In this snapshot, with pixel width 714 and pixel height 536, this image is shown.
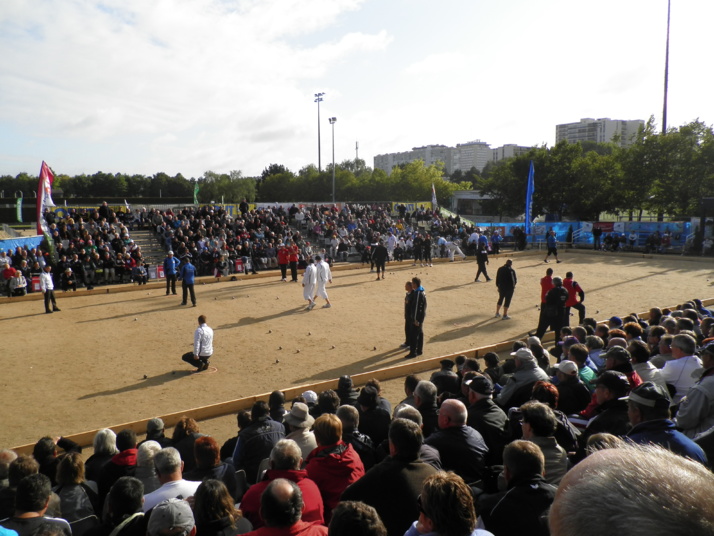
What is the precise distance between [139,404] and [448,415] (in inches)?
242

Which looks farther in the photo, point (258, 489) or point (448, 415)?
point (448, 415)

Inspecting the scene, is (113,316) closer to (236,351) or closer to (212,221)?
(236,351)

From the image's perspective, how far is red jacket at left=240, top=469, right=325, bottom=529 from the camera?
3316 millimetres

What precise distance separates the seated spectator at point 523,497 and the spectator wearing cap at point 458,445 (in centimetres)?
96

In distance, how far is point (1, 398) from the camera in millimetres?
8562

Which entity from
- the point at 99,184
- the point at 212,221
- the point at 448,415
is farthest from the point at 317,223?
the point at 99,184

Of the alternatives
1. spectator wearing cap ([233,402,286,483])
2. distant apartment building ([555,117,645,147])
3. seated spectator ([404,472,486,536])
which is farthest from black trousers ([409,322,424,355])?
distant apartment building ([555,117,645,147])

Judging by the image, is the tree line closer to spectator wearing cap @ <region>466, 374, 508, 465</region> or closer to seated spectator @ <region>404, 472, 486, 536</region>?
spectator wearing cap @ <region>466, 374, 508, 465</region>

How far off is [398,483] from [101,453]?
3233mm

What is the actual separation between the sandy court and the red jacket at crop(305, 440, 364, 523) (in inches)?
144

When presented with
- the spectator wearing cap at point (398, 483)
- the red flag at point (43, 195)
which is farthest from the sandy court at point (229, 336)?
the spectator wearing cap at point (398, 483)

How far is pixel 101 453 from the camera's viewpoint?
15.7ft

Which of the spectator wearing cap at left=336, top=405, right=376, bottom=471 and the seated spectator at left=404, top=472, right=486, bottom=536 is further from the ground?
the seated spectator at left=404, top=472, right=486, bottom=536

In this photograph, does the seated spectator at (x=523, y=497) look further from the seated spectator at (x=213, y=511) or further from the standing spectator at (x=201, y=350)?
the standing spectator at (x=201, y=350)
